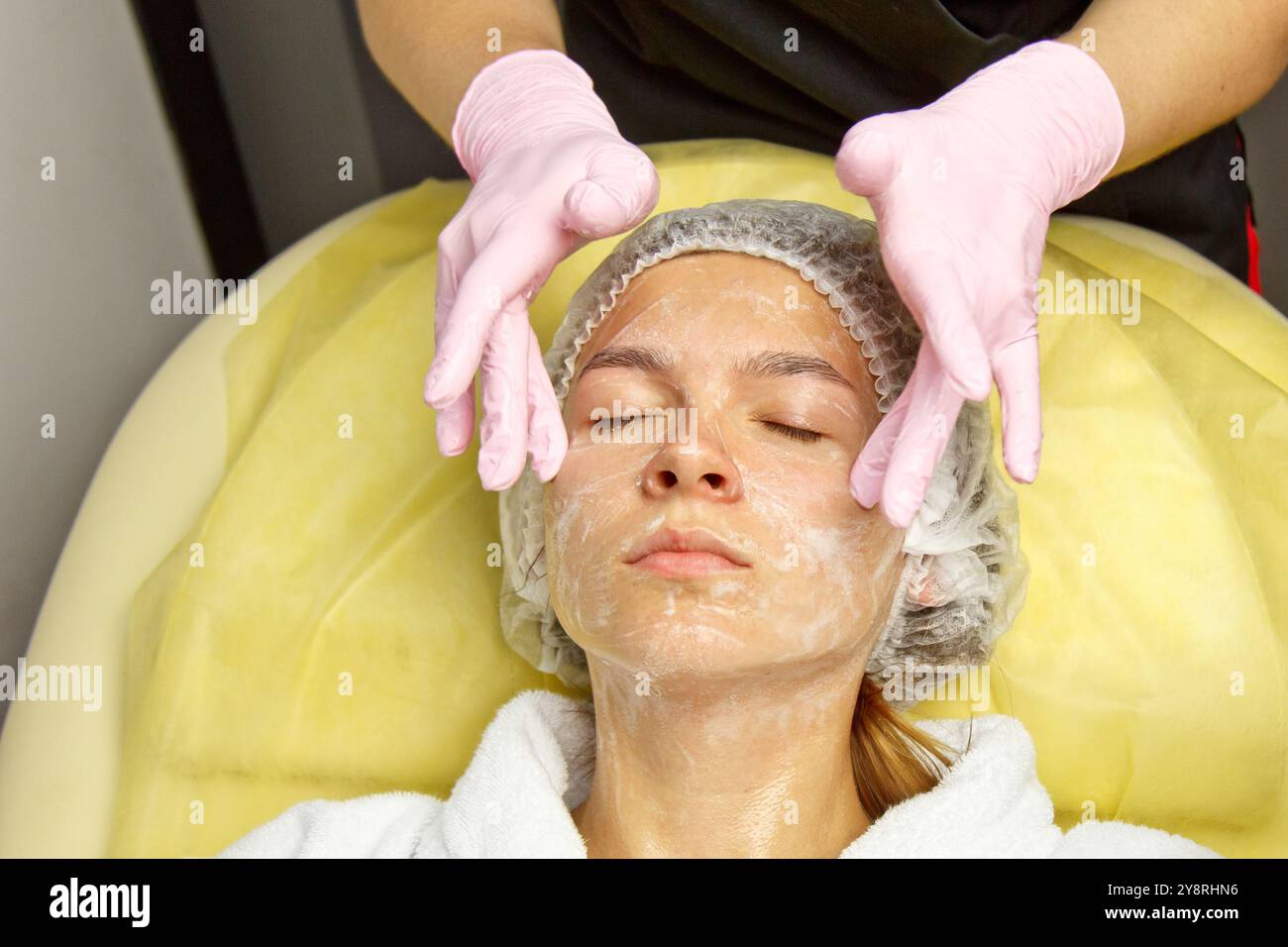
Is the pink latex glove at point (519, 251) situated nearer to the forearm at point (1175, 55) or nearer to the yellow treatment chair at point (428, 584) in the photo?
the yellow treatment chair at point (428, 584)

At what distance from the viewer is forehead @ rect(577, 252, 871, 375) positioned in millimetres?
1295

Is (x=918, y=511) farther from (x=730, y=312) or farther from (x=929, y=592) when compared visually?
(x=730, y=312)

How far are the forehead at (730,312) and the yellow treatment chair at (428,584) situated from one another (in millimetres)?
343

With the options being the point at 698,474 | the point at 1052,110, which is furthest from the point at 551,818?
the point at 1052,110

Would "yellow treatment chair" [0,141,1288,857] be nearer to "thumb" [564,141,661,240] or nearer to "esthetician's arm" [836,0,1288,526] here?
"esthetician's arm" [836,0,1288,526]

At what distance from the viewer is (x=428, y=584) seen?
1.64m

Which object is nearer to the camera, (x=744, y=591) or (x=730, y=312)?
(x=744, y=591)

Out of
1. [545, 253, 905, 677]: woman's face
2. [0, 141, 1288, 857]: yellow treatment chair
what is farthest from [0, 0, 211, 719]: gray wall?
[545, 253, 905, 677]: woman's face

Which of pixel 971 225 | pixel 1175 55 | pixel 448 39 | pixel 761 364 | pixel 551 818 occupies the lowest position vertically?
pixel 551 818

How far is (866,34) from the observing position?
5.34 feet

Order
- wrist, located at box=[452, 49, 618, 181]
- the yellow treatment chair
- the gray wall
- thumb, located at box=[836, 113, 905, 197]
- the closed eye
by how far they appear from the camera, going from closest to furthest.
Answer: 1. thumb, located at box=[836, 113, 905, 197]
2. the closed eye
3. wrist, located at box=[452, 49, 618, 181]
4. the yellow treatment chair
5. the gray wall

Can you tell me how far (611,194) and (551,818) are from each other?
2.07 ft

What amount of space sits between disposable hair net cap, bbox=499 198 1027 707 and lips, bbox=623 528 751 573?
26 cm

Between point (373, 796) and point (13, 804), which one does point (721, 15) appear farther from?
point (13, 804)
